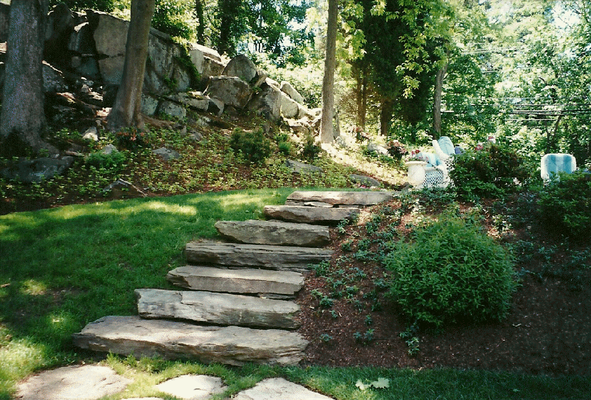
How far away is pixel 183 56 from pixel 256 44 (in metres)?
13.3

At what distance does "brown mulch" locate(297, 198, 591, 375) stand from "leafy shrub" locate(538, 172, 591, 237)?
456 mm

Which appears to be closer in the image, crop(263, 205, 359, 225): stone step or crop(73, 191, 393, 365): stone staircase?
crop(73, 191, 393, 365): stone staircase

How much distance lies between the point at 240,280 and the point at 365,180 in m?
7.04

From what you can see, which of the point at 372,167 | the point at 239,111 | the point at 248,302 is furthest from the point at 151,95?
the point at 248,302

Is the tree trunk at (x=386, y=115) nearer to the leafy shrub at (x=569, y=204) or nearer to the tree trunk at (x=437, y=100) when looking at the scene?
the tree trunk at (x=437, y=100)

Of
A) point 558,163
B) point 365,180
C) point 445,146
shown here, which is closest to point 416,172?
point 365,180

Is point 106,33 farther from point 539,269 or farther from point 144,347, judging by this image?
point 539,269

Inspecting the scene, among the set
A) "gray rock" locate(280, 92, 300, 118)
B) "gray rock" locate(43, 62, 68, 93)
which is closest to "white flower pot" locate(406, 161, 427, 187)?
"gray rock" locate(280, 92, 300, 118)

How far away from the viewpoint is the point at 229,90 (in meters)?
13.5

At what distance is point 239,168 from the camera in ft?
31.0

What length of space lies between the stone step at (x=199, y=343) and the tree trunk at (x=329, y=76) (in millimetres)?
10249

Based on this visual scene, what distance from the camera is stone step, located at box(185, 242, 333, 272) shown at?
457cm

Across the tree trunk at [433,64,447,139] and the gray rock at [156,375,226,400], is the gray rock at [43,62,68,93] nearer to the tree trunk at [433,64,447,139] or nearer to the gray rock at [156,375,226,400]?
the gray rock at [156,375,226,400]

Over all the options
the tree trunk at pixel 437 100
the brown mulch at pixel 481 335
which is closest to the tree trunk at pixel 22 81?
the brown mulch at pixel 481 335
